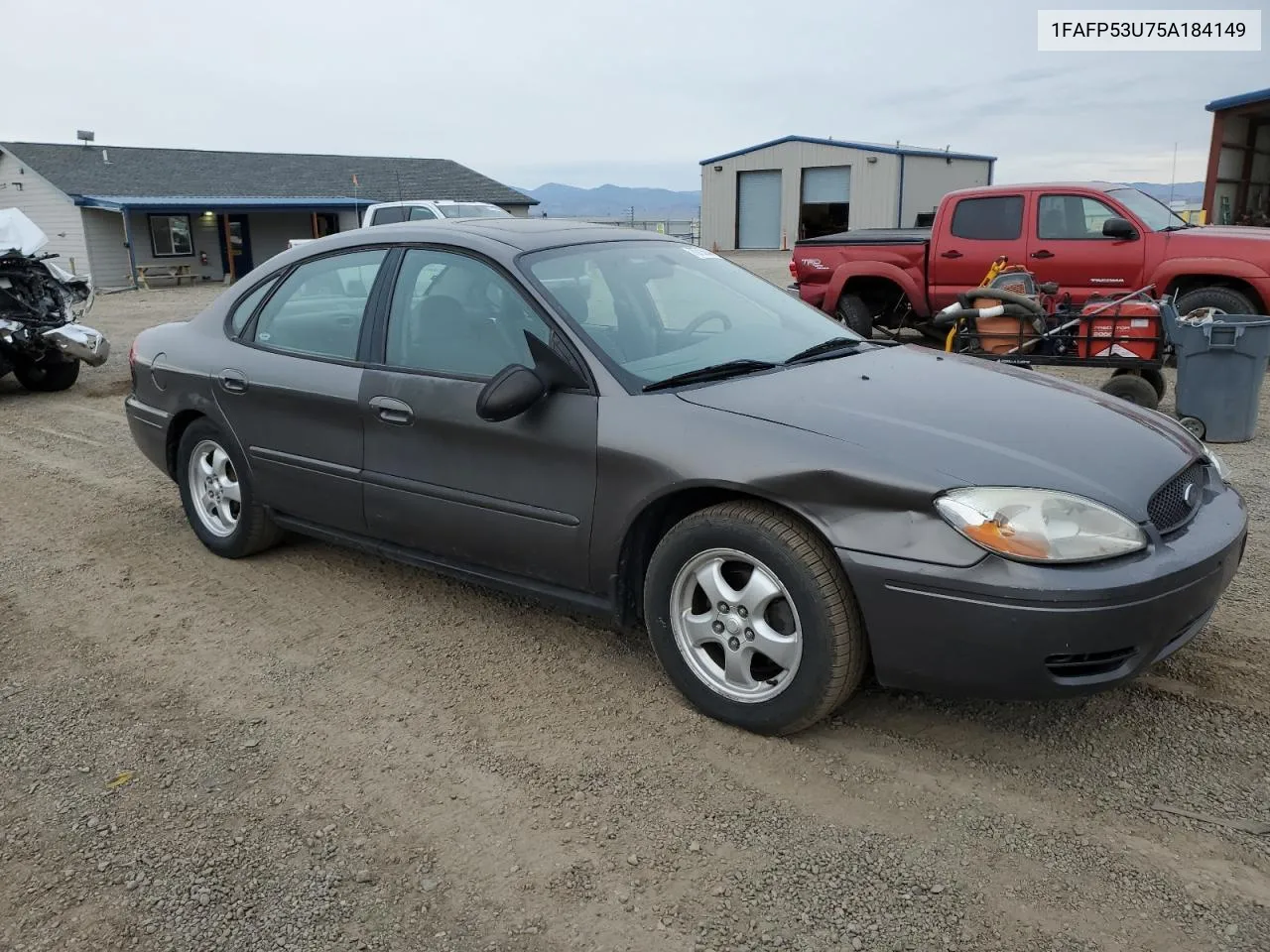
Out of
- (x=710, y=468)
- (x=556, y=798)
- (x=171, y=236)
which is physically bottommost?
(x=556, y=798)

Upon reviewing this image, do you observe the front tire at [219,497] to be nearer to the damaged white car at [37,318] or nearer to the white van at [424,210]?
the damaged white car at [37,318]

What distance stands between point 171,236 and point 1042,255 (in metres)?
27.9

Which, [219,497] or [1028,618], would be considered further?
[219,497]

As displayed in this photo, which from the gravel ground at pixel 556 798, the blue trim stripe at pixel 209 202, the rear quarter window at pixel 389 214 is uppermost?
the blue trim stripe at pixel 209 202

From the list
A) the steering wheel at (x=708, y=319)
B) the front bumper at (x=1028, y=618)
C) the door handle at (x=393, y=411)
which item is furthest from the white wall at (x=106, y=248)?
the front bumper at (x=1028, y=618)

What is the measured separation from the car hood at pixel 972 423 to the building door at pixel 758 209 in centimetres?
3523

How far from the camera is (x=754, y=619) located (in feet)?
10.3

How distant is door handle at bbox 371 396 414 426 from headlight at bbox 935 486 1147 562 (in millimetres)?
2052

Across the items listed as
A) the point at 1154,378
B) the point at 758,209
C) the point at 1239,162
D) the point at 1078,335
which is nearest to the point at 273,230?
the point at 758,209

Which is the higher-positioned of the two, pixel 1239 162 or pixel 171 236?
pixel 1239 162

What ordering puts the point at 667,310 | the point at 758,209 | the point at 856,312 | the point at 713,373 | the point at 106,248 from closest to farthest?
the point at 713,373
the point at 667,310
the point at 856,312
the point at 106,248
the point at 758,209

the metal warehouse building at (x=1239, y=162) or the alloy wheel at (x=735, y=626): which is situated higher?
the metal warehouse building at (x=1239, y=162)

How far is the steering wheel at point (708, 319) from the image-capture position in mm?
3953

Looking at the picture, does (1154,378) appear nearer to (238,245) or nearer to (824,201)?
(824,201)
